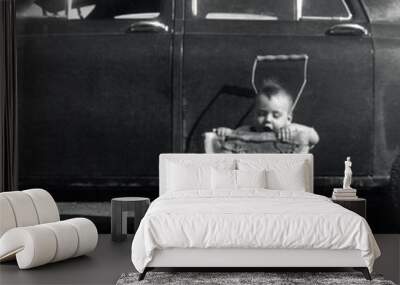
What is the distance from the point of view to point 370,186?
22.5 feet

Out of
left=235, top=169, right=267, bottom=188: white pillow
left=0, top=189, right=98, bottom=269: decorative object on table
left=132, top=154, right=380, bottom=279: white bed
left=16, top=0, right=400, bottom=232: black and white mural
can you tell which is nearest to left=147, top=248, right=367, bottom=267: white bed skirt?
left=132, top=154, right=380, bottom=279: white bed

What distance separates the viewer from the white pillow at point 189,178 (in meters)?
6.33

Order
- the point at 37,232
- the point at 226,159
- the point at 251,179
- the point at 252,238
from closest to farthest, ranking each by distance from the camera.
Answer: the point at 252,238 → the point at 37,232 → the point at 251,179 → the point at 226,159

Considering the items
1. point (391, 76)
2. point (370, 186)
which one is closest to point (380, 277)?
point (370, 186)

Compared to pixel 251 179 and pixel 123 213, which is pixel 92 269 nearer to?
pixel 123 213

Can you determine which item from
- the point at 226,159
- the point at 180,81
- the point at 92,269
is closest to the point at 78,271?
the point at 92,269

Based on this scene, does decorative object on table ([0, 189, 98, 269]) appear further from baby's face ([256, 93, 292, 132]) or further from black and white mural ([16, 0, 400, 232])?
baby's face ([256, 93, 292, 132])

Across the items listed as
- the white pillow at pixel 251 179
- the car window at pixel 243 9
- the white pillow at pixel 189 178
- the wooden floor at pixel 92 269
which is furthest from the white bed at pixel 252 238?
the car window at pixel 243 9

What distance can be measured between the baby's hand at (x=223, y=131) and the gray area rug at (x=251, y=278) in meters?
2.23

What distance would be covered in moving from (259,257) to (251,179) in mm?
1594

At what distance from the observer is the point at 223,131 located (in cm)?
687

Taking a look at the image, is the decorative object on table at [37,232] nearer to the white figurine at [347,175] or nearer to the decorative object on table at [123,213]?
the decorative object on table at [123,213]

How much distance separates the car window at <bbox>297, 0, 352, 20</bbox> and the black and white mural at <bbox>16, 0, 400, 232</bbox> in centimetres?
1

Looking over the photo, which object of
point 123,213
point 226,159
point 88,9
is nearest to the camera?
point 123,213
